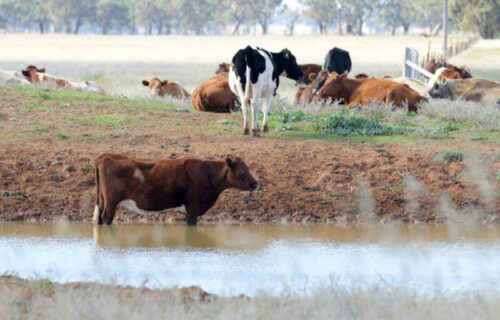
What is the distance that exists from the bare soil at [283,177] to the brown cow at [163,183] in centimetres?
68

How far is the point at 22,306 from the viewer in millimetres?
5590

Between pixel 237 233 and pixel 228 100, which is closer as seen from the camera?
pixel 237 233

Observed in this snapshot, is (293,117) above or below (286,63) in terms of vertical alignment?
below

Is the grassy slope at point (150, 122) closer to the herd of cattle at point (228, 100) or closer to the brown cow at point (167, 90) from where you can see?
the herd of cattle at point (228, 100)

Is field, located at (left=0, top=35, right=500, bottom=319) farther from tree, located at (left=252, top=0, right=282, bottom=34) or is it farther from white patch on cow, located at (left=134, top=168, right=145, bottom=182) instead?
tree, located at (left=252, top=0, right=282, bottom=34)

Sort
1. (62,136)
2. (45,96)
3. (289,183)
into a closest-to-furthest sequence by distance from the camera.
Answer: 1. (289,183)
2. (62,136)
3. (45,96)

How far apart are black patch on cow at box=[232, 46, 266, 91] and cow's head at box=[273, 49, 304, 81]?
2.15 m

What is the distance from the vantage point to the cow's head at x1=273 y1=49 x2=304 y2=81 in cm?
1561

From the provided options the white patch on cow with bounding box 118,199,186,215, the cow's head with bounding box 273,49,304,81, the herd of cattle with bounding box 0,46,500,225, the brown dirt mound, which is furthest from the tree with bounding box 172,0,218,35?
the white patch on cow with bounding box 118,199,186,215

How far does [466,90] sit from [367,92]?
2.57 meters

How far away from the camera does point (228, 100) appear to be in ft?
55.1

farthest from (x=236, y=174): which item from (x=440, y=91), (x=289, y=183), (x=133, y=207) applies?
(x=440, y=91)

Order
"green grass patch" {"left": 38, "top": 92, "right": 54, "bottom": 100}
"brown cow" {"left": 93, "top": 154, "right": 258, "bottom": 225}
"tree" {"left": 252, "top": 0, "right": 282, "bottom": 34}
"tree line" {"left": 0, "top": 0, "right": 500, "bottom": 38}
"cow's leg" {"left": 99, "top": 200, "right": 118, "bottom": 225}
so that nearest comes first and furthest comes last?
"brown cow" {"left": 93, "top": 154, "right": 258, "bottom": 225} < "cow's leg" {"left": 99, "top": 200, "right": 118, "bottom": 225} < "green grass patch" {"left": 38, "top": 92, "right": 54, "bottom": 100} < "tree line" {"left": 0, "top": 0, "right": 500, "bottom": 38} < "tree" {"left": 252, "top": 0, "right": 282, "bottom": 34}

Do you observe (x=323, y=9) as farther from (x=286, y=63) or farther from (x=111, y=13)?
(x=286, y=63)
